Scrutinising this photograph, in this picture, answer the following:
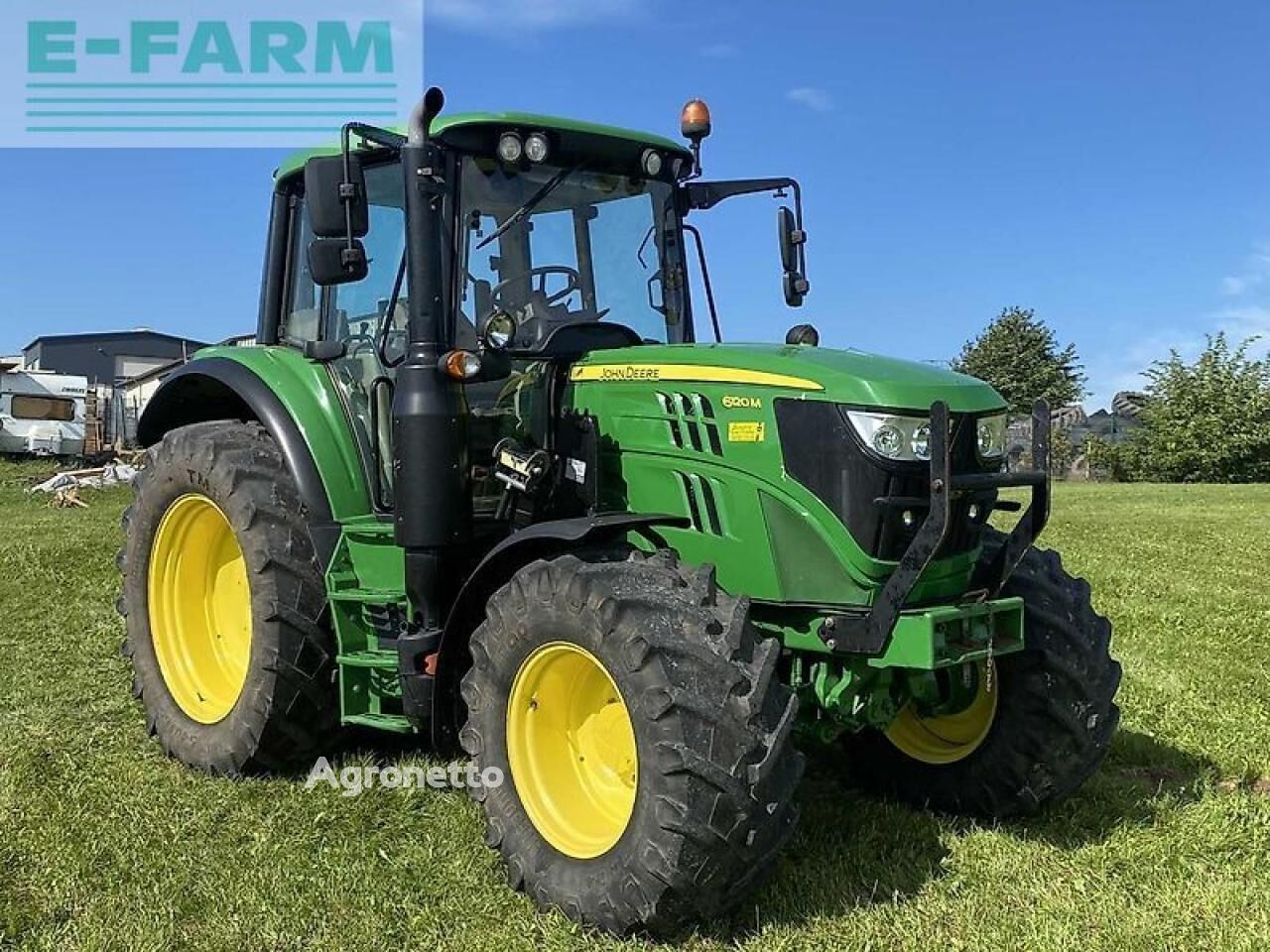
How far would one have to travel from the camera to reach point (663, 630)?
3346 millimetres

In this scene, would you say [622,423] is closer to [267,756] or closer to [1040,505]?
[1040,505]

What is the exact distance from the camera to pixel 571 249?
4727 mm

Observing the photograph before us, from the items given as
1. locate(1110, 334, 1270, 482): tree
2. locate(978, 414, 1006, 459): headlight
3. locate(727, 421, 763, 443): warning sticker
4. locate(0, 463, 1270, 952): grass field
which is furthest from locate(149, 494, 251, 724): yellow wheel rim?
locate(1110, 334, 1270, 482): tree

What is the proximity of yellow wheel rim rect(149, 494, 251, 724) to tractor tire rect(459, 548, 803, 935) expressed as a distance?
1869 millimetres

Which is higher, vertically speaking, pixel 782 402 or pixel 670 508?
pixel 782 402

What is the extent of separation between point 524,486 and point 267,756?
63.8 inches

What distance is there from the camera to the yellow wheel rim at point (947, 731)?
171 inches

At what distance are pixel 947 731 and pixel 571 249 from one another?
2.36 m

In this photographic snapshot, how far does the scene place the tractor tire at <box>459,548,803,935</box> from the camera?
322 cm

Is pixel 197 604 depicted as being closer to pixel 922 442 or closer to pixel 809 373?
pixel 809 373

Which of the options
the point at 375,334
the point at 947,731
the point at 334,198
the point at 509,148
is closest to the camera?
the point at 334,198

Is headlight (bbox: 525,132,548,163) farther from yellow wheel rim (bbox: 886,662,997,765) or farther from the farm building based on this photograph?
the farm building

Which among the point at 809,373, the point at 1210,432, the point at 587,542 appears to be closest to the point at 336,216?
the point at 587,542

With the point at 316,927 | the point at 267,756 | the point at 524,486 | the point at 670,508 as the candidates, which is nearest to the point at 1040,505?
the point at 670,508
